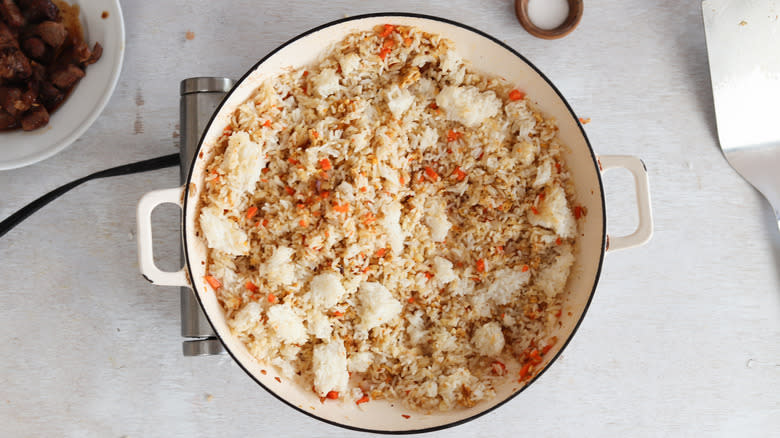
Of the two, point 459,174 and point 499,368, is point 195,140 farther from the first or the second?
point 499,368

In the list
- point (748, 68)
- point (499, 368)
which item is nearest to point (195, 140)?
point (499, 368)

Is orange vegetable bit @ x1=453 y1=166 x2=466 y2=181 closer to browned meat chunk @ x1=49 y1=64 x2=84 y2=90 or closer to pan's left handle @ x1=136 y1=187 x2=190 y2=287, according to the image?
pan's left handle @ x1=136 y1=187 x2=190 y2=287

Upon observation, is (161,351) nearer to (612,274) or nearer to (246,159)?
(246,159)

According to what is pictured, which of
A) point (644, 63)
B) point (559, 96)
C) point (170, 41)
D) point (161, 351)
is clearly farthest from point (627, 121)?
point (161, 351)

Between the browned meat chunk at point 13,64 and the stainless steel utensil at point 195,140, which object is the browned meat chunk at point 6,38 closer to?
the browned meat chunk at point 13,64

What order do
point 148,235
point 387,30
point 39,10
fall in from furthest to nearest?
point 39,10, point 387,30, point 148,235

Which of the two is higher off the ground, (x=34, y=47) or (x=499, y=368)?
(x=34, y=47)

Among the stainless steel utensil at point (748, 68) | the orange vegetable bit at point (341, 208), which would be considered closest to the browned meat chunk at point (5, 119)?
the orange vegetable bit at point (341, 208)
